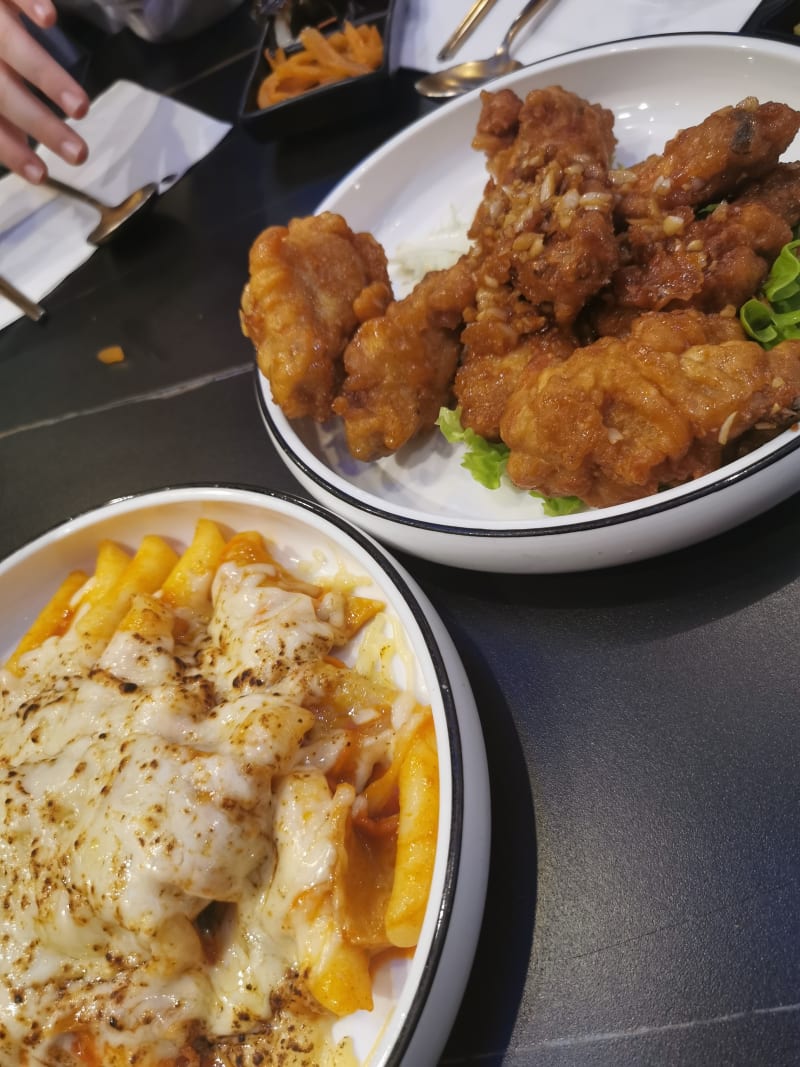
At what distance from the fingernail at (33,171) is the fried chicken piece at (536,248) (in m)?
2.45

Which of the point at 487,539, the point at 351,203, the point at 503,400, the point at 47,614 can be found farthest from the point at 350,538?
the point at 351,203

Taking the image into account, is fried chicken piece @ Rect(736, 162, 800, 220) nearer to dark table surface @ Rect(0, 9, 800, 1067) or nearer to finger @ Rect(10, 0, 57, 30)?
dark table surface @ Rect(0, 9, 800, 1067)

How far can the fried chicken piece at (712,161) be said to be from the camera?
1.84 metres

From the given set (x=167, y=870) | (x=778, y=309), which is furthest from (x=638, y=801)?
(x=778, y=309)

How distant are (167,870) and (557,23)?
10.8 ft

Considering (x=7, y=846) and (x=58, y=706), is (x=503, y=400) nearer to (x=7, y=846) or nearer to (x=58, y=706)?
(x=58, y=706)

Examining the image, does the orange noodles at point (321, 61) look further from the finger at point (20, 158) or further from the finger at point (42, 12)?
the finger at point (20, 158)

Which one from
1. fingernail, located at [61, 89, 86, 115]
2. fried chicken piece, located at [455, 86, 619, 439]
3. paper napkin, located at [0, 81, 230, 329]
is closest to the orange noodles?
paper napkin, located at [0, 81, 230, 329]

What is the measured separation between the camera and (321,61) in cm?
341

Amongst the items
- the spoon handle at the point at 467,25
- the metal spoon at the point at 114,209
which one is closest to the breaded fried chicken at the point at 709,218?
the spoon handle at the point at 467,25

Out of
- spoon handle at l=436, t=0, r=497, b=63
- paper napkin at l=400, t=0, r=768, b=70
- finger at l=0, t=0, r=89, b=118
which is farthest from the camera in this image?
finger at l=0, t=0, r=89, b=118

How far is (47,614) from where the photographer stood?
2.26 metres

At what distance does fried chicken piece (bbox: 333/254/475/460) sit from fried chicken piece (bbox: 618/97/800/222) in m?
0.49

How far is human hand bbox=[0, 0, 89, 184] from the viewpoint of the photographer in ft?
11.5
